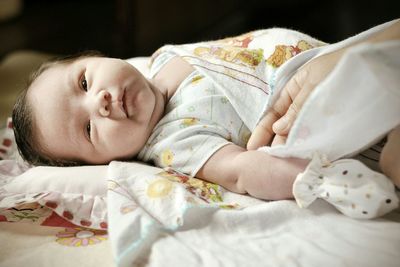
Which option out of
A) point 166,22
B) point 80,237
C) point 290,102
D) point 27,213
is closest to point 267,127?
point 290,102

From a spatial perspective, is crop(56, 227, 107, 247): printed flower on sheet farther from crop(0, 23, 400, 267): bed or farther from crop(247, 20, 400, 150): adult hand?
crop(247, 20, 400, 150): adult hand

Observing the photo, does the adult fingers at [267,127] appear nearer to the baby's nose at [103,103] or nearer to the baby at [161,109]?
the baby at [161,109]

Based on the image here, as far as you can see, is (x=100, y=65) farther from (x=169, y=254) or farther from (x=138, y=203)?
(x=169, y=254)

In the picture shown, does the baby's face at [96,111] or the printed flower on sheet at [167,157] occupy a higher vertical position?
the baby's face at [96,111]

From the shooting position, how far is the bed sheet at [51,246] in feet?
2.76

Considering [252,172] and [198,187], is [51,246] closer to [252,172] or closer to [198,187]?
[198,187]

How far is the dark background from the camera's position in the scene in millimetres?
2529

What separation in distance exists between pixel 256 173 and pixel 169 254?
23cm

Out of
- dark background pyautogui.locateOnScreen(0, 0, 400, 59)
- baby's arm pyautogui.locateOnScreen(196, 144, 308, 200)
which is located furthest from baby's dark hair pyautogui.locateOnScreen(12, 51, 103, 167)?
dark background pyautogui.locateOnScreen(0, 0, 400, 59)

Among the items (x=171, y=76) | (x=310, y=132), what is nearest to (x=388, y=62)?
(x=310, y=132)

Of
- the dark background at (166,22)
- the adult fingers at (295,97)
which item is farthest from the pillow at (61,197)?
the dark background at (166,22)

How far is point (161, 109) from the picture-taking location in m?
1.13

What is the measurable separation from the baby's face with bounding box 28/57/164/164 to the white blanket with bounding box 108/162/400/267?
19 cm

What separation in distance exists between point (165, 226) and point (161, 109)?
1.25 ft
